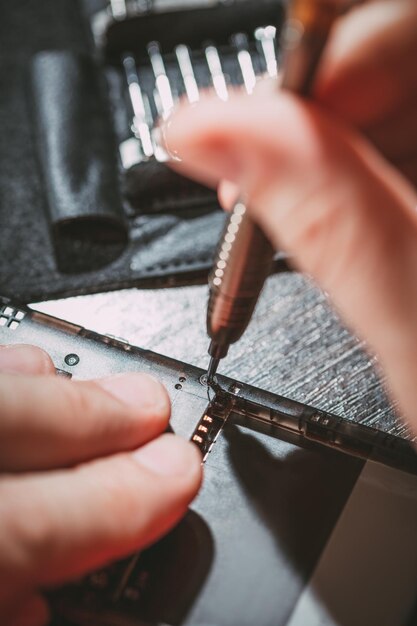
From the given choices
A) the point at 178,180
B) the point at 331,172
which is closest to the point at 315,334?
the point at 178,180

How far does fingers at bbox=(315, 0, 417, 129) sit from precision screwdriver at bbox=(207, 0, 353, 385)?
0.02 meters

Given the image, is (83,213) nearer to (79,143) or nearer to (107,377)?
(79,143)

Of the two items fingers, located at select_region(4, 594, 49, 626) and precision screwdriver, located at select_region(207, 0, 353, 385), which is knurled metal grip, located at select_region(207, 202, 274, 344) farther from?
fingers, located at select_region(4, 594, 49, 626)

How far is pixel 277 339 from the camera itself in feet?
1.89

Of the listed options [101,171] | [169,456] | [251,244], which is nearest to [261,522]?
[169,456]

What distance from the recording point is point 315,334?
1.90ft

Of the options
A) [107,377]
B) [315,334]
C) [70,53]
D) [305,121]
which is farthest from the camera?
[70,53]

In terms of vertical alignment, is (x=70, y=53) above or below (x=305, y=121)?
above

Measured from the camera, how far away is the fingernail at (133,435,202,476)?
0.40 meters

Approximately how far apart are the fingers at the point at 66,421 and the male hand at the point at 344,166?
138mm

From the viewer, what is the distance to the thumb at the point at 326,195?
1.02ft

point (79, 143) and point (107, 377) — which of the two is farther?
point (79, 143)

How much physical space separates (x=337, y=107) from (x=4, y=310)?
28 centimetres

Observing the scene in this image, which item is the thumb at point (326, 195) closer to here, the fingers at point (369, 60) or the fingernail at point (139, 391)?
the fingers at point (369, 60)
